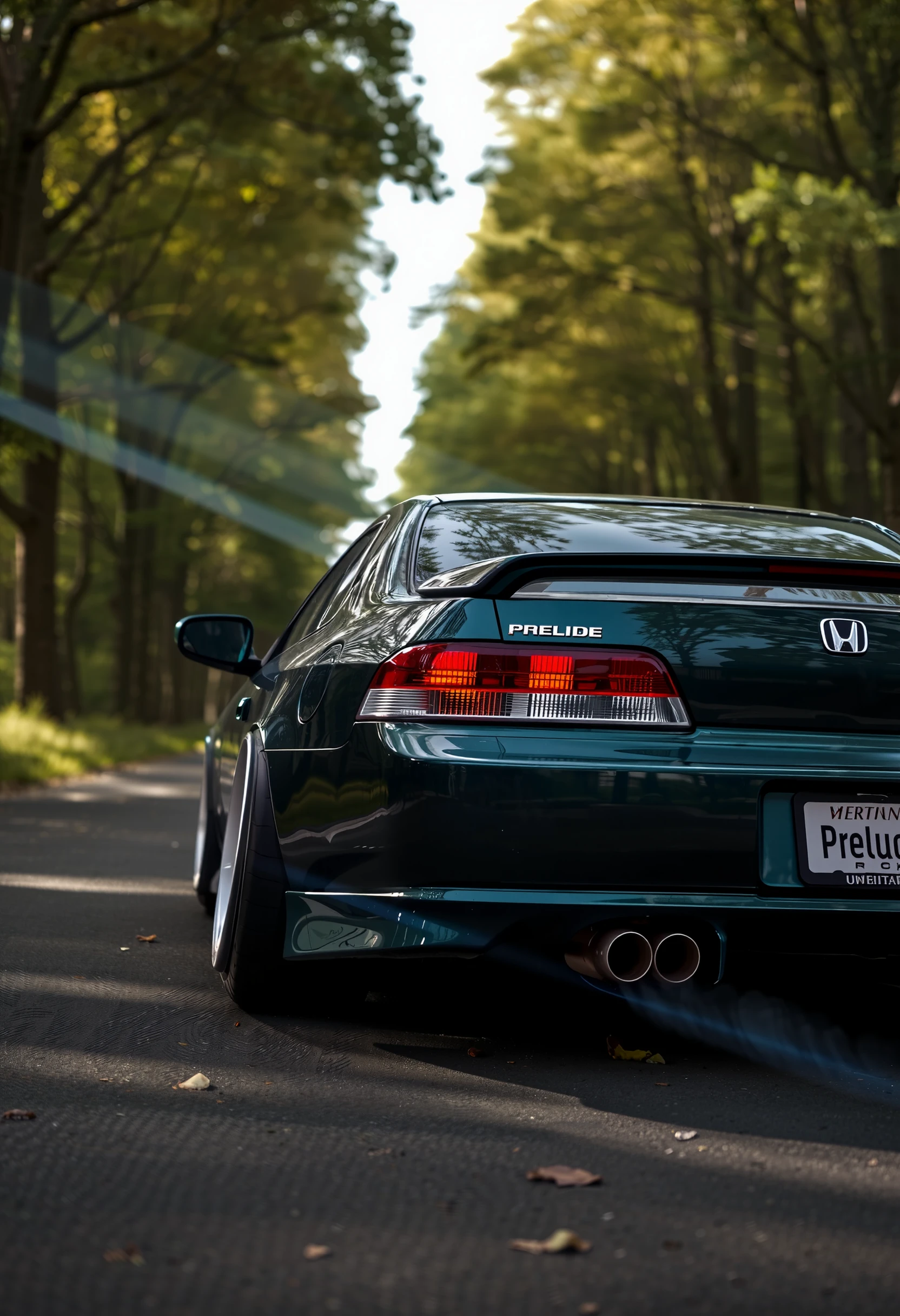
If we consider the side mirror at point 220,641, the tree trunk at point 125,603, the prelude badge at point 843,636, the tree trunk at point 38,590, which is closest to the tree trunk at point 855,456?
the tree trunk at point 38,590

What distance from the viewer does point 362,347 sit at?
31.2 meters

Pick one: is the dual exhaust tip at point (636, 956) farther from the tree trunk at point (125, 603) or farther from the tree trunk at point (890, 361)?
the tree trunk at point (125, 603)

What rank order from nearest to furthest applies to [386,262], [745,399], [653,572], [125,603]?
[653,572]
[745,399]
[386,262]
[125,603]

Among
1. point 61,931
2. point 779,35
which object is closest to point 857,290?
point 779,35

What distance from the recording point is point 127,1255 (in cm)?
248

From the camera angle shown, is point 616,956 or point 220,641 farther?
point 220,641

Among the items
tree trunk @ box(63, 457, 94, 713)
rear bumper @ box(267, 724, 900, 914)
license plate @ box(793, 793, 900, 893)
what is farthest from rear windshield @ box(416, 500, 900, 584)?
tree trunk @ box(63, 457, 94, 713)

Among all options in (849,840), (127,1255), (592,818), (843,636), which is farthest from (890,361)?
(127,1255)

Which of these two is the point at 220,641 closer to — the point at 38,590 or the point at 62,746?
the point at 62,746

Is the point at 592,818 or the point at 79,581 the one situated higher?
the point at 79,581

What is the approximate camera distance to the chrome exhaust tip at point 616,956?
3.83m

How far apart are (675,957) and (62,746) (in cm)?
1425

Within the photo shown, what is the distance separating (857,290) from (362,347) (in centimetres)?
1565

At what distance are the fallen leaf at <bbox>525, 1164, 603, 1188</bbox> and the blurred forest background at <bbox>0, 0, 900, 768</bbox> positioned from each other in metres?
12.0
